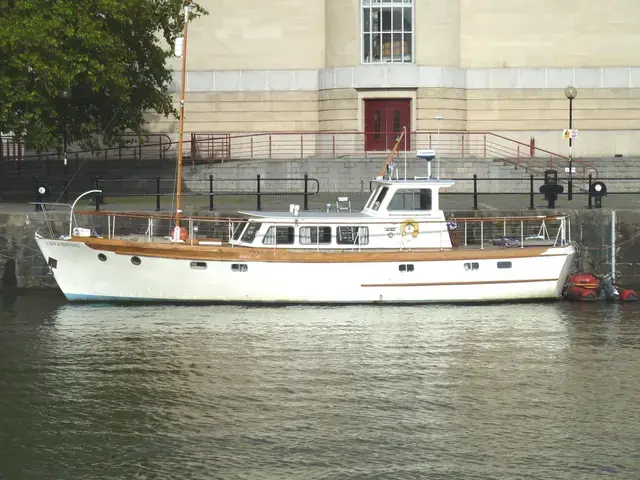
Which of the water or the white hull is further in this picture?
the white hull

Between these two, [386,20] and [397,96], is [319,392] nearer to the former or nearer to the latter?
[397,96]

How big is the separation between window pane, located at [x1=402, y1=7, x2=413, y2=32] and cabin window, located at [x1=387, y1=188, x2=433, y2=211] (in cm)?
1785

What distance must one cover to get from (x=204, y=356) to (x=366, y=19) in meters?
24.6

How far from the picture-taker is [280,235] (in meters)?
27.7

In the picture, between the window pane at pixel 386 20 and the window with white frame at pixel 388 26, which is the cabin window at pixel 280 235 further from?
the window pane at pixel 386 20

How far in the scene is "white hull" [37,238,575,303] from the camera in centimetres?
→ 2731

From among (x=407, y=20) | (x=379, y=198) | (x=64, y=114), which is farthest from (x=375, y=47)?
(x=379, y=198)

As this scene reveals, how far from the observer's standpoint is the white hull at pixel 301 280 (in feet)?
89.6

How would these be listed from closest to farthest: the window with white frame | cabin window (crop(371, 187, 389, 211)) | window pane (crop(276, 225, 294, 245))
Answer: window pane (crop(276, 225, 294, 245)) < cabin window (crop(371, 187, 389, 211)) < the window with white frame

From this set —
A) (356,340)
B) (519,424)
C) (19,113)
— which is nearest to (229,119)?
(19,113)

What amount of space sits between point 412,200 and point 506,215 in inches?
167

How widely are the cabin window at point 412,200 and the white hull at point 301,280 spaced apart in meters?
1.47

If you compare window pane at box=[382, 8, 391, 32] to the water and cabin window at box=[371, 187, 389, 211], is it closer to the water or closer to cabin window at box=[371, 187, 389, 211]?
cabin window at box=[371, 187, 389, 211]

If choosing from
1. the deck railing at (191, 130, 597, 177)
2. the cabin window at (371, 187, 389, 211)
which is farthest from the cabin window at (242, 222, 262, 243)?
the deck railing at (191, 130, 597, 177)
